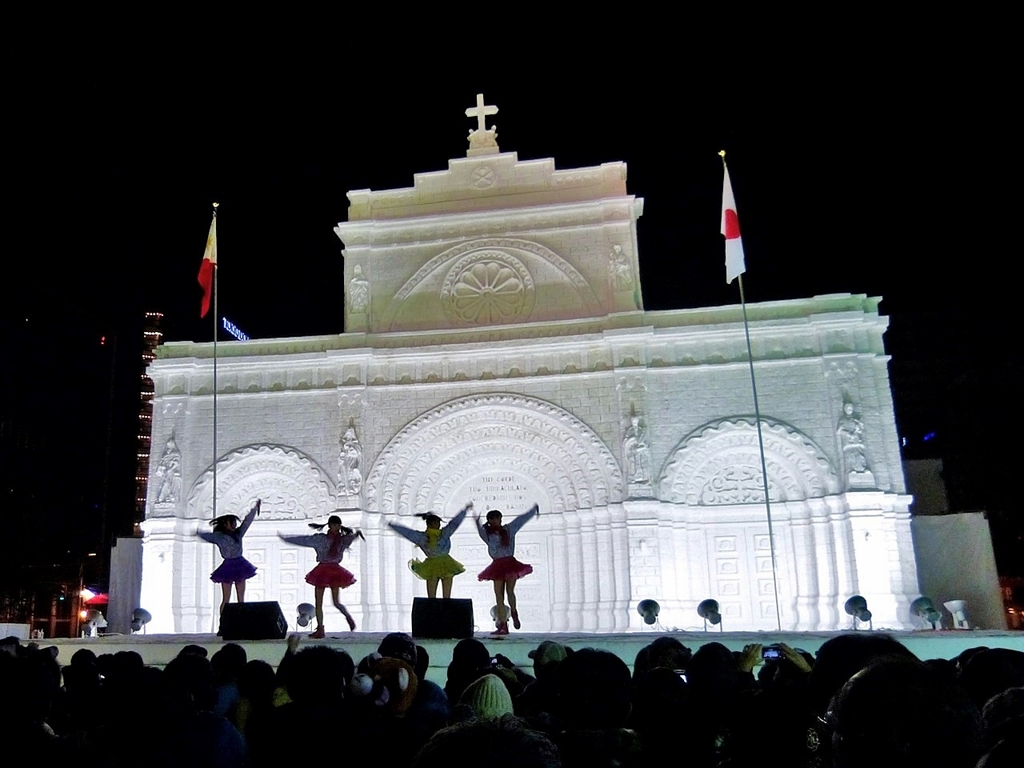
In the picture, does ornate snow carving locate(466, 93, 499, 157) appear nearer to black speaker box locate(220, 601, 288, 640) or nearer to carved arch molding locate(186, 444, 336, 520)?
carved arch molding locate(186, 444, 336, 520)

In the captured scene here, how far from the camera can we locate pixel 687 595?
20.7 metres

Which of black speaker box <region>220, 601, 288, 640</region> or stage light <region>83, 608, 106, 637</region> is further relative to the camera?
stage light <region>83, 608, 106, 637</region>

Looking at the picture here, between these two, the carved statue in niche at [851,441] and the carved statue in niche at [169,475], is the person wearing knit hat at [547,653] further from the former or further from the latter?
the carved statue in niche at [169,475]

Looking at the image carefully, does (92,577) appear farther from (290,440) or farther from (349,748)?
(349,748)

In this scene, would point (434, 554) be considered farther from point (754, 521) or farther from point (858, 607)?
point (754, 521)

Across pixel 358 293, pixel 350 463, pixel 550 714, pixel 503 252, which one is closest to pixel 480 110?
pixel 503 252

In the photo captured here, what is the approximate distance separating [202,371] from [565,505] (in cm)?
991

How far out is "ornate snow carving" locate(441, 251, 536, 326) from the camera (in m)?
23.2

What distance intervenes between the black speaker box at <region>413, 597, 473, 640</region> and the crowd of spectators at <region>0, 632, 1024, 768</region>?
6151 millimetres

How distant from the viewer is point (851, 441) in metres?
20.5

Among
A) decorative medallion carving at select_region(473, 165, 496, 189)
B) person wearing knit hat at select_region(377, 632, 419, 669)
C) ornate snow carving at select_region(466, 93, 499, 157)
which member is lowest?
person wearing knit hat at select_region(377, 632, 419, 669)

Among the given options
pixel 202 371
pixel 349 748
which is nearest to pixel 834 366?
pixel 202 371

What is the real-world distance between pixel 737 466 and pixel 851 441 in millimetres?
2619

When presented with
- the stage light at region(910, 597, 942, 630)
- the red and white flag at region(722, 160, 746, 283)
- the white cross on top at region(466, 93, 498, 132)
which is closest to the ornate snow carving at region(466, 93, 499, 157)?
the white cross on top at region(466, 93, 498, 132)
